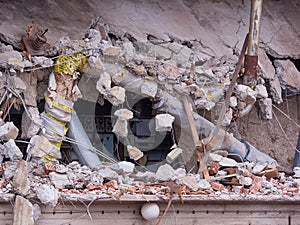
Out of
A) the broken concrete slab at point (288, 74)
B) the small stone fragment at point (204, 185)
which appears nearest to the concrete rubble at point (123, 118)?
the small stone fragment at point (204, 185)

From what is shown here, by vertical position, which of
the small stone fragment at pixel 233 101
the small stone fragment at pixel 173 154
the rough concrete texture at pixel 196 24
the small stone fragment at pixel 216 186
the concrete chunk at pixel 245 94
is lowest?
the small stone fragment at pixel 216 186

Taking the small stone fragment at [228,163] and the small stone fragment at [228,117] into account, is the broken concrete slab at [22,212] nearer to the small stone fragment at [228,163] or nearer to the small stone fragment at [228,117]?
the small stone fragment at [228,163]

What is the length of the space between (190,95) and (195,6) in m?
0.99

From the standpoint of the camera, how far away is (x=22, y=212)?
336cm

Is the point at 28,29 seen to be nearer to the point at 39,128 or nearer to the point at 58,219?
the point at 39,128

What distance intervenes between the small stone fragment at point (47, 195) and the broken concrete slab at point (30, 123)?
0.58m

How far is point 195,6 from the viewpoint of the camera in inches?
196

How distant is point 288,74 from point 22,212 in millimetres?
2600

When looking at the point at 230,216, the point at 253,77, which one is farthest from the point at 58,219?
the point at 253,77

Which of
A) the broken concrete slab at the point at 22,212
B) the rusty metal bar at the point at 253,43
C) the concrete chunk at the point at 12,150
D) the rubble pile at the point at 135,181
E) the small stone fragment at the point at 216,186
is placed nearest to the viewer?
the broken concrete slab at the point at 22,212

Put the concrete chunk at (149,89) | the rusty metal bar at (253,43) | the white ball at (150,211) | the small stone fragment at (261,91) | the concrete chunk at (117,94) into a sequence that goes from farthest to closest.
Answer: the small stone fragment at (261,91)
the rusty metal bar at (253,43)
the concrete chunk at (149,89)
the concrete chunk at (117,94)
the white ball at (150,211)

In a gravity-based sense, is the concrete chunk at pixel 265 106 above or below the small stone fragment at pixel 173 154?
above

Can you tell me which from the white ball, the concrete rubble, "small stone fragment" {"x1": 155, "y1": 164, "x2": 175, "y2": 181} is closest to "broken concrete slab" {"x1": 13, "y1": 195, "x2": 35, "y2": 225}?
the concrete rubble

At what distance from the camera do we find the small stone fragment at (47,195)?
3400 millimetres
